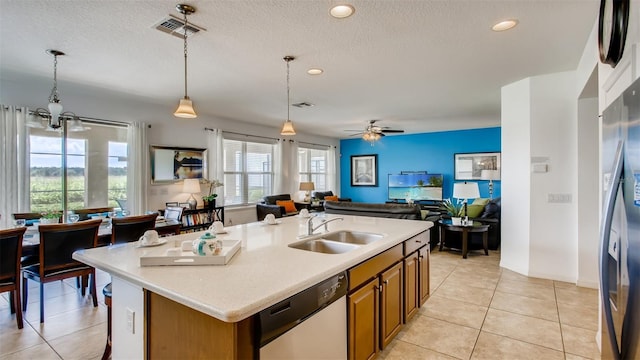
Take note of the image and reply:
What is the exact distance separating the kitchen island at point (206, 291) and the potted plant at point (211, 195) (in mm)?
3955

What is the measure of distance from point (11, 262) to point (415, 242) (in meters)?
3.48

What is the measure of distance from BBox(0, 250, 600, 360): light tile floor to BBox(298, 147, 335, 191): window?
573 cm

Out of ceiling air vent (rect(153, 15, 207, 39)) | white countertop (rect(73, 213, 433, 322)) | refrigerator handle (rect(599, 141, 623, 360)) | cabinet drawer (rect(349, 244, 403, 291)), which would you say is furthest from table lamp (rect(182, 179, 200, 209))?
refrigerator handle (rect(599, 141, 623, 360))

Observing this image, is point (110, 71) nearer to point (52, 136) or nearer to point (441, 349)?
point (52, 136)

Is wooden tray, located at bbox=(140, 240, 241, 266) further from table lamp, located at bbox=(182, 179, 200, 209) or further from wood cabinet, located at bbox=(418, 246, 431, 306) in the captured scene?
table lamp, located at bbox=(182, 179, 200, 209)

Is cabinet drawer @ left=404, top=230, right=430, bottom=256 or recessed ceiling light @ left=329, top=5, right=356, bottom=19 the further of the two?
cabinet drawer @ left=404, top=230, right=430, bottom=256

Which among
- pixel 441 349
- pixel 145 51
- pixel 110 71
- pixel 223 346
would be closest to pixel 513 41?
pixel 441 349

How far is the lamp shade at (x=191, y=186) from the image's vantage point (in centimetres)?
552

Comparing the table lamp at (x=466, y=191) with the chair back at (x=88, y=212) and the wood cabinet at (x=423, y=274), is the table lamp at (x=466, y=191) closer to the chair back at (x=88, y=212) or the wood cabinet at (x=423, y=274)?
the wood cabinet at (x=423, y=274)

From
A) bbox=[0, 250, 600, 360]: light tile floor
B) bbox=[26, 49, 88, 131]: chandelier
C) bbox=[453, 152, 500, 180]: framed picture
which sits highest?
bbox=[26, 49, 88, 131]: chandelier

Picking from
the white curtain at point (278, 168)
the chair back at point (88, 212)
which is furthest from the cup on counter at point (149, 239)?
the white curtain at point (278, 168)

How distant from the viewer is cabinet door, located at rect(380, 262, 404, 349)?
215 cm

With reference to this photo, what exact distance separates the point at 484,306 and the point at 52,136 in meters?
5.89

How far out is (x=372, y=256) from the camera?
196 centimetres
